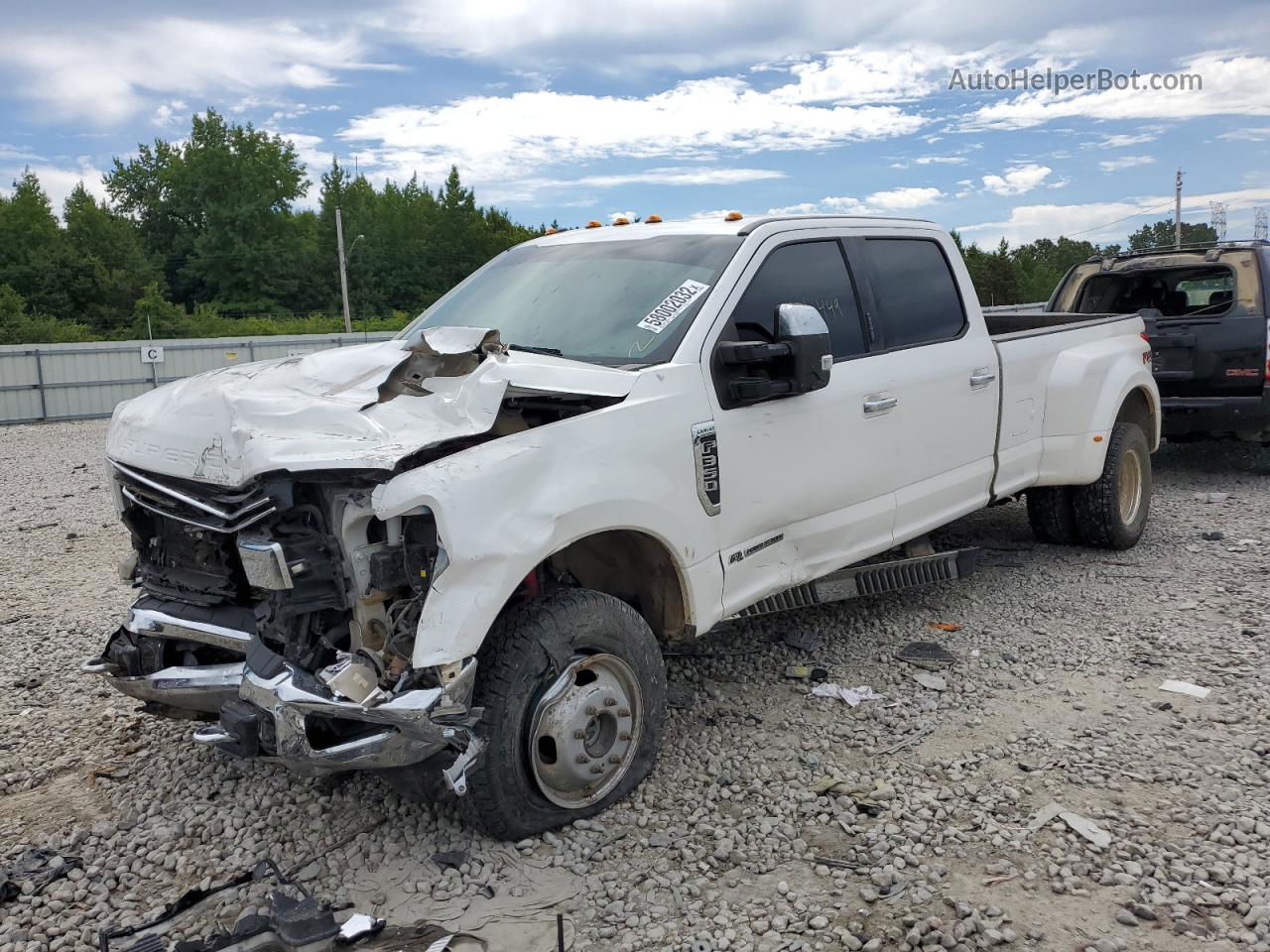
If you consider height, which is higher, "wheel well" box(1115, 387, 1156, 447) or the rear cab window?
the rear cab window

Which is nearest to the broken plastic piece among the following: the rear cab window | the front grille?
the front grille

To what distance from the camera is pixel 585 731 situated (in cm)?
358

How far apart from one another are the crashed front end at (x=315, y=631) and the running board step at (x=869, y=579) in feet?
5.25

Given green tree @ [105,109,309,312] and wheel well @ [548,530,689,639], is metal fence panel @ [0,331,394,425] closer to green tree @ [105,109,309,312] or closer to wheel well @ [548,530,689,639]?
wheel well @ [548,530,689,639]

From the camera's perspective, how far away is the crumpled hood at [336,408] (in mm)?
3182

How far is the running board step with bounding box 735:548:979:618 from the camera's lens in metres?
4.71

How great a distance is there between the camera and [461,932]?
312cm

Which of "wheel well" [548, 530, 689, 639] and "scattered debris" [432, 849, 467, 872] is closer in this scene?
"scattered debris" [432, 849, 467, 872]

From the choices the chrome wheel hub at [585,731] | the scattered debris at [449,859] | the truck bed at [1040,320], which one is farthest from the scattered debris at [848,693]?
the truck bed at [1040,320]

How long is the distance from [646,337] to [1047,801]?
2242mm

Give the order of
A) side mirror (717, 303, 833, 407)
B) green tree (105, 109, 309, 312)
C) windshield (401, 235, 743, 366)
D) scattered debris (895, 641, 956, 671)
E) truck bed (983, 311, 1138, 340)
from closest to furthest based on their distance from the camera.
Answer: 1. side mirror (717, 303, 833, 407)
2. windshield (401, 235, 743, 366)
3. scattered debris (895, 641, 956, 671)
4. truck bed (983, 311, 1138, 340)
5. green tree (105, 109, 309, 312)

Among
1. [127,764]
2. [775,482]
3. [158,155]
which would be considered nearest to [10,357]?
[127,764]

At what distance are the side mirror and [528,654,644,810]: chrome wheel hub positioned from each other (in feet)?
Result: 3.84

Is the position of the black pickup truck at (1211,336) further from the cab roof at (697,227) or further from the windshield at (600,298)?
the windshield at (600,298)
